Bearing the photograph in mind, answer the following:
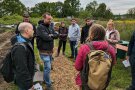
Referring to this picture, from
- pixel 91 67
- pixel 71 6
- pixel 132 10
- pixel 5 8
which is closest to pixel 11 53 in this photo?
pixel 91 67

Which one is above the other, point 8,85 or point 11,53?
point 11,53

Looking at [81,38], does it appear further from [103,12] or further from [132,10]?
[103,12]

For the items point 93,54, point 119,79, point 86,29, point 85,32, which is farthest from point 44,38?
point 85,32

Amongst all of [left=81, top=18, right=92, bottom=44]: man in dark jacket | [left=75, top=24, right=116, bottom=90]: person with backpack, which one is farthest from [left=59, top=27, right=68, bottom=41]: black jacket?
[left=75, top=24, right=116, bottom=90]: person with backpack

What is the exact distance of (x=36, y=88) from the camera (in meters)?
4.96

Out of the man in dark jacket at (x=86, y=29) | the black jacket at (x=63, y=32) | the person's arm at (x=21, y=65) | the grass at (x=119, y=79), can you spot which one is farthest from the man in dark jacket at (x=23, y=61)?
the black jacket at (x=63, y=32)

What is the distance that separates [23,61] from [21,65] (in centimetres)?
6

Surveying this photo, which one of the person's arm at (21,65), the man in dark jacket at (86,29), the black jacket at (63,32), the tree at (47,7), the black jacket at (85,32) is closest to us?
the person's arm at (21,65)

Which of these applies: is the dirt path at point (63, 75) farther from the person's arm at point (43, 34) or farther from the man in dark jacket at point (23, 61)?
the man in dark jacket at point (23, 61)

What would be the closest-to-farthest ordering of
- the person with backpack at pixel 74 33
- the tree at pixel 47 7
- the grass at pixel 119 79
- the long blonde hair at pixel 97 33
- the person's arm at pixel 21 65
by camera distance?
the person's arm at pixel 21 65 → the long blonde hair at pixel 97 33 → the grass at pixel 119 79 → the person with backpack at pixel 74 33 → the tree at pixel 47 7

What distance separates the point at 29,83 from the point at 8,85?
3.56 m

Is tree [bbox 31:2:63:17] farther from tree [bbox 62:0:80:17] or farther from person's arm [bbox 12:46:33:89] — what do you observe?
person's arm [bbox 12:46:33:89]

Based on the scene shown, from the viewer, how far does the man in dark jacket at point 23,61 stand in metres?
4.62

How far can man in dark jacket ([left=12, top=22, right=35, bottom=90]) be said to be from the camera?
4.62m
